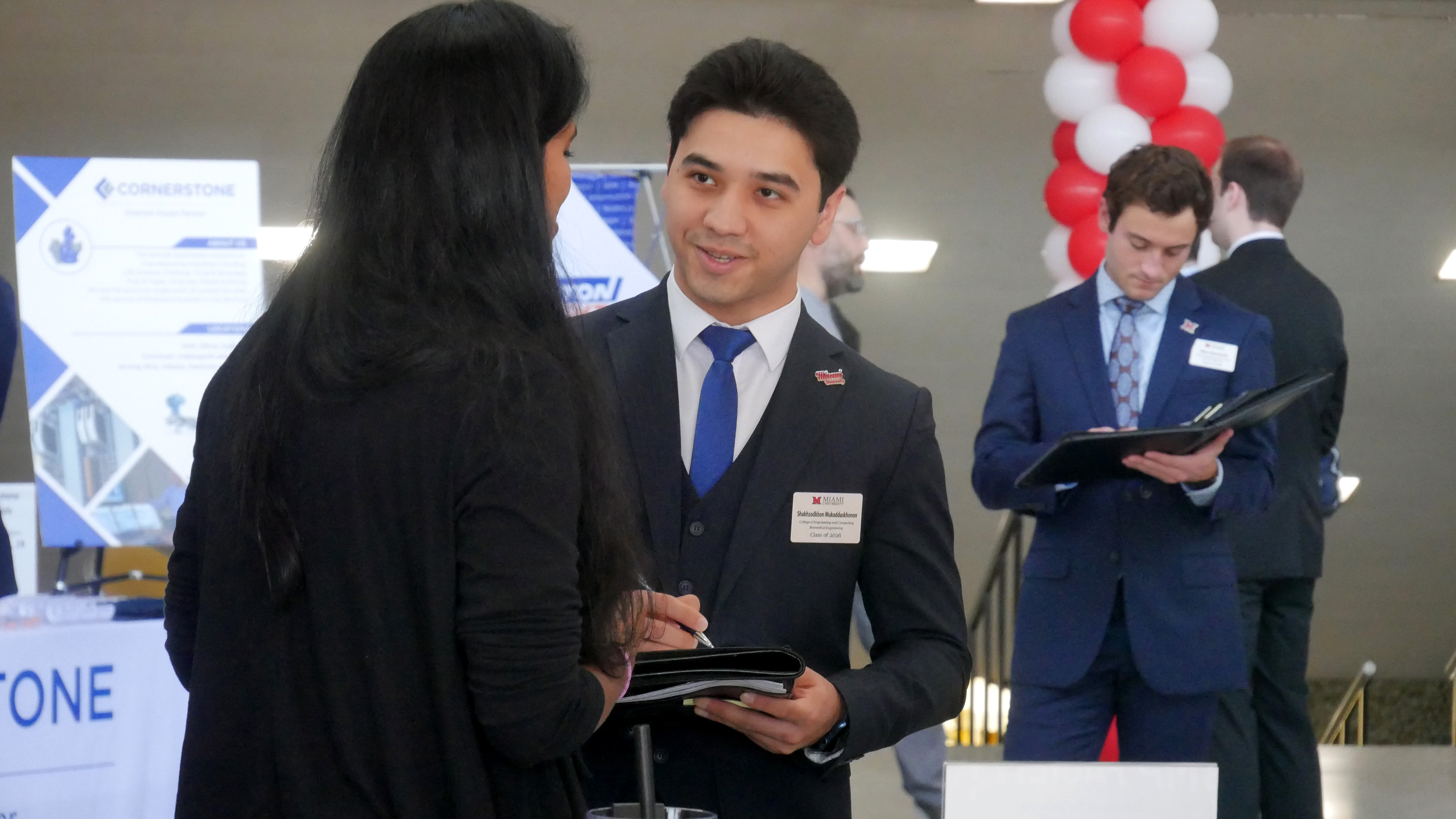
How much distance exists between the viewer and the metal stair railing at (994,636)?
6.16m

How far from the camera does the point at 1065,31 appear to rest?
4.64 metres

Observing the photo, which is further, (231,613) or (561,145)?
(561,145)

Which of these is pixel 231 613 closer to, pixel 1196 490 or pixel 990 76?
pixel 1196 490

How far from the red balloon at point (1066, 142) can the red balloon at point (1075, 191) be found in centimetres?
6

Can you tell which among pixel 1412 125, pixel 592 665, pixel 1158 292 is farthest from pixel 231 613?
pixel 1412 125

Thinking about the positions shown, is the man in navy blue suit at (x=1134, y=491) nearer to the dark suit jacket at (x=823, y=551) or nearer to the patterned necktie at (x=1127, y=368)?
the patterned necktie at (x=1127, y=368)

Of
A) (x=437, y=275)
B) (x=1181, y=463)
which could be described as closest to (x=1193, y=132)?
(x=1181, y=463)

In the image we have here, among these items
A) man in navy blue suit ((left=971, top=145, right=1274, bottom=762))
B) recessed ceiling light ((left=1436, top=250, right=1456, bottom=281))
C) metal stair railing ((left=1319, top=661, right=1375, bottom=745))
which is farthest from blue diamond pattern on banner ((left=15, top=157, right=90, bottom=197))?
metal stair railing ((left=1319, top=661, right=1375, bottom=745))

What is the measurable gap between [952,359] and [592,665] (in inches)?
300

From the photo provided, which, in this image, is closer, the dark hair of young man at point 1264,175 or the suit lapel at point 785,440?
the suit lapel at point 785,440

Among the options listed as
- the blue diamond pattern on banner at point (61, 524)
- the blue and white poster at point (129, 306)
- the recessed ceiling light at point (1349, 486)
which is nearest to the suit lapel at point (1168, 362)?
the blue and white poster at point (129, 306)

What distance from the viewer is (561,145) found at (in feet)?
4.11

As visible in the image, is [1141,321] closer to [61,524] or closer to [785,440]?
[785,440]

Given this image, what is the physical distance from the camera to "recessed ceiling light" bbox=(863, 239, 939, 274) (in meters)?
7.96
